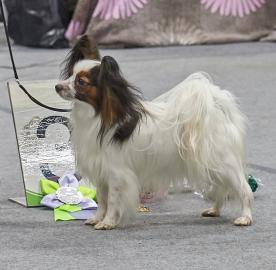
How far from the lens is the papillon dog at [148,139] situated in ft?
9.39

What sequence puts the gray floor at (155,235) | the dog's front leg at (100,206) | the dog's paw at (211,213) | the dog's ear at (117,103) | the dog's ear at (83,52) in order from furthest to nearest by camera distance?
→ the dog's paw at (211,213), the dog's front leg at (100,206), the dog's ear at (83,52), the dog's ear at (117,103), the gray floor at (155,235)

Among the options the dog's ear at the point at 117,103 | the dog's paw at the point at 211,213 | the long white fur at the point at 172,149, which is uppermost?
the dog's ear at the point at 117,103

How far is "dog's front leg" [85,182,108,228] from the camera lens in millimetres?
3042

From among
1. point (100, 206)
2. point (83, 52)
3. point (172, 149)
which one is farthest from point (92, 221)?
point (83, 52)

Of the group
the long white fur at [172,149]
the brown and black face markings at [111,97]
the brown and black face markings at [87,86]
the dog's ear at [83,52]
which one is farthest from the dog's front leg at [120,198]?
the dog's ear at [83,52]

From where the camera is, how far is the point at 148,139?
294 cm

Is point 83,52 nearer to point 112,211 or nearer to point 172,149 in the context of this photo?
point 172,149

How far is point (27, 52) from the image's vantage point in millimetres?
7480

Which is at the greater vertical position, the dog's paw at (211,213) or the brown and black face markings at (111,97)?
the brown and black face markings at (111,97)

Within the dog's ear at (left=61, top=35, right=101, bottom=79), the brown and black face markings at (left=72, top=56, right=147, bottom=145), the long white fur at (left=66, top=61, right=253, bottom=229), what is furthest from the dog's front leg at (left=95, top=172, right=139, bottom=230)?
the dog's ear at (left=61, top=35, right=101, bottom=79)

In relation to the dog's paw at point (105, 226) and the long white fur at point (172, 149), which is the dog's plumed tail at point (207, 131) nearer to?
the long white fur at point (172, 149)

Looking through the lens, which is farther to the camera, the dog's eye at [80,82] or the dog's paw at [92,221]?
the dog's paw at [92,221]

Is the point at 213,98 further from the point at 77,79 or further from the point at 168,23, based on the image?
the point at 168,23

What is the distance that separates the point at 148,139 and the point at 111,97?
23 cm
